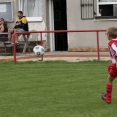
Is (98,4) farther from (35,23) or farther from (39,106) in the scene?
(39,106)

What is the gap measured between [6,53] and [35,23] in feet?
8.28

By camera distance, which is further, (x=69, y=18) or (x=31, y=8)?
(x=31, y=8)

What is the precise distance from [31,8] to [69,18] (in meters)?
2.03

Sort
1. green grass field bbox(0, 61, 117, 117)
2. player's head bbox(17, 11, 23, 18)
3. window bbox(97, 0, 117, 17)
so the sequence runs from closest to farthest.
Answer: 1. green grass field bbox(0, 61, 117, 117)
2. player's head bbox(17, 11, 23, 18)
3. window bbox(97, 0, 117, 17)

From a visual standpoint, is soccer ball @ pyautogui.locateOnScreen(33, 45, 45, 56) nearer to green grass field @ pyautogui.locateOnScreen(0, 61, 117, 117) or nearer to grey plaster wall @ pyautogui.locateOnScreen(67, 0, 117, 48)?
green grass field @ pyautogui.locateOnScreen(0, 61, 117, 117)

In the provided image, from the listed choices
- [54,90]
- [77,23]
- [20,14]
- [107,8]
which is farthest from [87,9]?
[54,90]

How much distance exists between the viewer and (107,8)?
23.9 m

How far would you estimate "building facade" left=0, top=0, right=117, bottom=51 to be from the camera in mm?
23453

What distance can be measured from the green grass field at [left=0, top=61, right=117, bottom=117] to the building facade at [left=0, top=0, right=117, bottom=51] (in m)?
4.46

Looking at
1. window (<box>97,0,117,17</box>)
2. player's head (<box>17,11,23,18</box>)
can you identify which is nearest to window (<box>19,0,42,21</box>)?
player's head (<box>17,11,23,18</box>)

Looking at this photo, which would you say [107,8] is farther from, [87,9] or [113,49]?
[113,49]

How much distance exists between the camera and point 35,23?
Answer: 24734 mm

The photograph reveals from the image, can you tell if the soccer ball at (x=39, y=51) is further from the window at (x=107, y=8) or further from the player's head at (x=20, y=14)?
the window at (x=107, y=8)

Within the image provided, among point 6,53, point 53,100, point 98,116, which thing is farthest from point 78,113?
point 6,53
